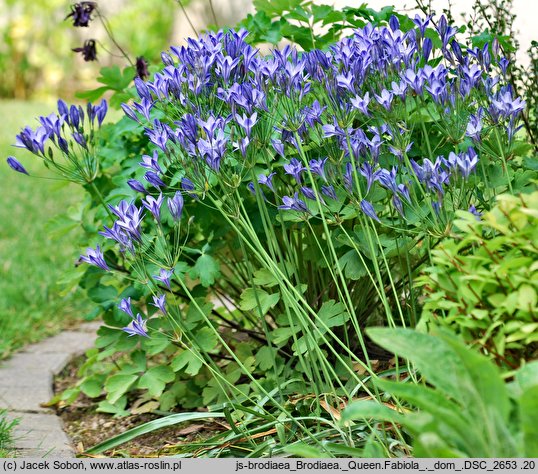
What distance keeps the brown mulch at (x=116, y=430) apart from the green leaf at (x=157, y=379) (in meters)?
0.17

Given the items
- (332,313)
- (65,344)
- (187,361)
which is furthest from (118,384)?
(65,344)

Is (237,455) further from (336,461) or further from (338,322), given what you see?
(336,461)

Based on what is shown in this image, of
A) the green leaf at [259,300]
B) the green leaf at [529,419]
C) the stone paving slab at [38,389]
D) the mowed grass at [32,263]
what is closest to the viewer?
the green leaf at [529,419]

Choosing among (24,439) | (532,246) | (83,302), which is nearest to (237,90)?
(532,246)

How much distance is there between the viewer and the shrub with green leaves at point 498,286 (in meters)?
1.69

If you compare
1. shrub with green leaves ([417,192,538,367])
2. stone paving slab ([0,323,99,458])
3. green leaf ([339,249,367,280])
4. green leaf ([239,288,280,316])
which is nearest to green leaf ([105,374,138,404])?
stone paving slab ([0,323,99,458])

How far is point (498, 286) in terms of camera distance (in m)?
1.77

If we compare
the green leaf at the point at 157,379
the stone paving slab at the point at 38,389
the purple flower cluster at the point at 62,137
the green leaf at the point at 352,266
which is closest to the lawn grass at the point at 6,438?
the stone paving slab at the point at 38,389

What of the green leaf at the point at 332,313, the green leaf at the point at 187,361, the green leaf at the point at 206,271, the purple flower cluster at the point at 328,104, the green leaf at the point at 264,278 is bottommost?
the green leaf at the point at 187,361

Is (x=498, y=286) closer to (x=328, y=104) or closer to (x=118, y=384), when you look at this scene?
(x=328, y=104)

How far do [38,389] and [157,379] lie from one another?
2.76 feet

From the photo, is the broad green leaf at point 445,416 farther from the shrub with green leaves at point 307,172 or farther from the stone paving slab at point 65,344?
the stone paving slab at point 65,344

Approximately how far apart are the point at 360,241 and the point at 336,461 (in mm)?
907

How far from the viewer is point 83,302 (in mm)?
4629
